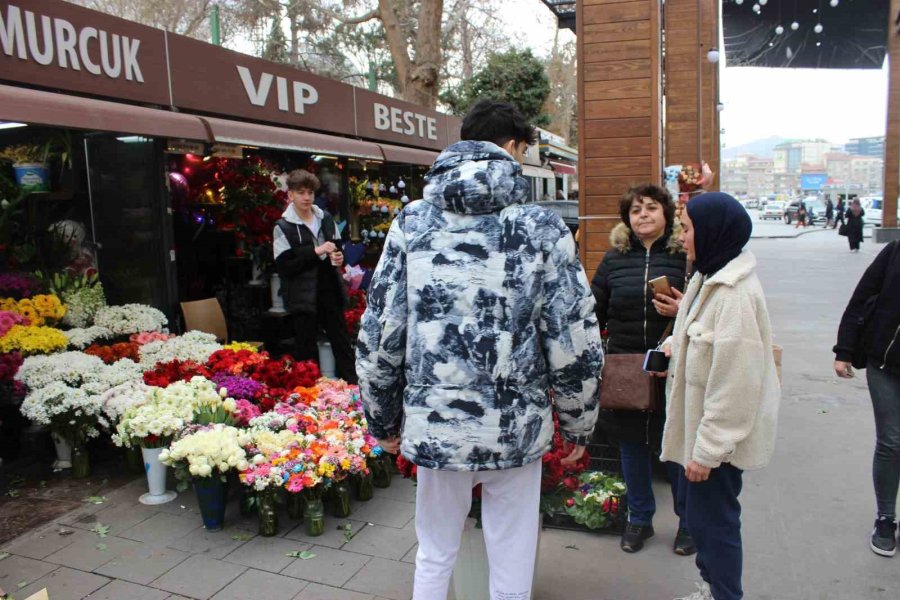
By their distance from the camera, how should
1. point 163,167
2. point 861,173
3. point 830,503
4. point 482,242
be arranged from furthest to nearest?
point 861,173 → point 163,167 → point 830,503 → point 482,242

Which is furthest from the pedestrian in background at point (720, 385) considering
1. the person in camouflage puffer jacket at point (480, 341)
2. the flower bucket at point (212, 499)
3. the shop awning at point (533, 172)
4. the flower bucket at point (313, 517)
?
the shop awning at point (533, 172)

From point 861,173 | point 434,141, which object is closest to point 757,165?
point 861,173

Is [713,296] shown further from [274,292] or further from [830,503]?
[274,292]

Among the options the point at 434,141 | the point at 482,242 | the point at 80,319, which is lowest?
the point at 80,319

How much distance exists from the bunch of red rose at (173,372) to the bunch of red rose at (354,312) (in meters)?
1.67

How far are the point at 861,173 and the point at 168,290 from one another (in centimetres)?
18250

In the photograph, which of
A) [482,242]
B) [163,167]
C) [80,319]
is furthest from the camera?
[163,167]

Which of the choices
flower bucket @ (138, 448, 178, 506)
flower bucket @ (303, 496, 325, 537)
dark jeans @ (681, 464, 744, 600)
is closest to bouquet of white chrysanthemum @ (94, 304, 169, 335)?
flower bucket @ (138, 448, 178, 506)

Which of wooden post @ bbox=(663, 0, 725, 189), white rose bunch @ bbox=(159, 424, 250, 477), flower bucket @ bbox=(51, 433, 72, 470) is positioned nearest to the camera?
white rose bunch @ bbox=(159, 424, 250, 477)

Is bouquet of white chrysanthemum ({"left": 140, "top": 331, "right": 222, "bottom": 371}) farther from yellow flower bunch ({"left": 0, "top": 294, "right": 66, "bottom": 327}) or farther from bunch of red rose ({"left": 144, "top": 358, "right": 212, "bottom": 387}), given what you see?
yellow flower bunch ({"left": 0, "top": 294, "right": 66, "bottom": 327})

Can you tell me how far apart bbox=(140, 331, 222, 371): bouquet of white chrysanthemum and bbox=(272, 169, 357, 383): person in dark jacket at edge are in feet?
2.40

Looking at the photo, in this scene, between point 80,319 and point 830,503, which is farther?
point 80,319

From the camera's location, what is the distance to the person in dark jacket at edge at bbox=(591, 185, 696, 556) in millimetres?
3385

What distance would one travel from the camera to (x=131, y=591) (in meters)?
3.15
